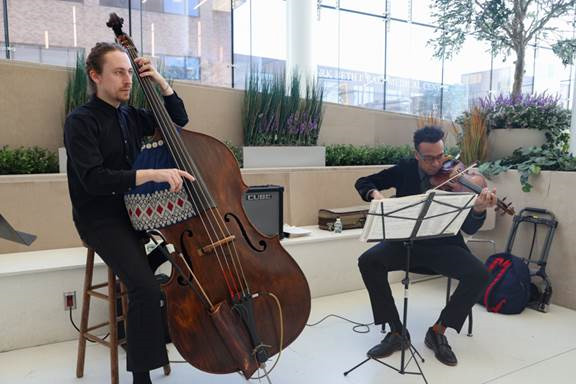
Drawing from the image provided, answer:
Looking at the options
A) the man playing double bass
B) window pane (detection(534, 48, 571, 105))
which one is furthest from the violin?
window pane (detection(534, 48, 571, 105))

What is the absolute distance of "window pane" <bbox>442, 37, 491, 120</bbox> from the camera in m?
8.55

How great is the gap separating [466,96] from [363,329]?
7252 mm

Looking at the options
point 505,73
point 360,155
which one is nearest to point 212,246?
point 360,155

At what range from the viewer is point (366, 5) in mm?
7656

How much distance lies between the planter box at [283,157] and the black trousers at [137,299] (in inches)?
79.0

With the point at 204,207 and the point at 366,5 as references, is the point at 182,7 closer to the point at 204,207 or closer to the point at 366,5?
the point at 366,5

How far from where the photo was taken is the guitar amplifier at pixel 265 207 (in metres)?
2.96

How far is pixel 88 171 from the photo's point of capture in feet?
5.43

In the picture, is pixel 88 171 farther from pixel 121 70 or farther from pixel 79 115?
pixel 121 70

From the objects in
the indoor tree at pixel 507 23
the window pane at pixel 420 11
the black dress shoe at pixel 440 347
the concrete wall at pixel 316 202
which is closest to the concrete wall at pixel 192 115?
the concrete wall at pixel 316 202

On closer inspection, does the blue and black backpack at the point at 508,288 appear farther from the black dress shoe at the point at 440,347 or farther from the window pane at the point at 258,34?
the window pane at the point at 258,34

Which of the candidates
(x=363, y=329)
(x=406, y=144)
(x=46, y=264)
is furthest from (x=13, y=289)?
(x=406, y=144)

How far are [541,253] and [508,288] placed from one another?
1.44 ft

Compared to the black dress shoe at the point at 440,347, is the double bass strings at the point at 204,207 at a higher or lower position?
higher
